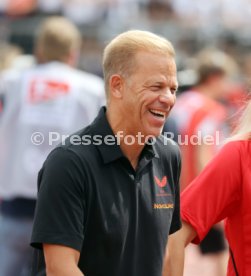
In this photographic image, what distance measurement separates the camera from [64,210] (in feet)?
11.5

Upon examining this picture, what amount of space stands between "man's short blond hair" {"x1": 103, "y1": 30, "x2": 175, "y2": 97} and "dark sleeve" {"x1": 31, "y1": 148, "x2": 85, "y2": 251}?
44cm

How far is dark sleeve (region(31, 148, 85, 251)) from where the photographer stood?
11.5 feet

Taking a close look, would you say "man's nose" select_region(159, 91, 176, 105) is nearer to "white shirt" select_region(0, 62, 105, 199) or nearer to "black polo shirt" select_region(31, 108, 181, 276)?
"black polo shirt" select_region(31, 108, 181, 276)

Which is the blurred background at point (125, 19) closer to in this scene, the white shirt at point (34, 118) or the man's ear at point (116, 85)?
the white shirt at point (34, 118)

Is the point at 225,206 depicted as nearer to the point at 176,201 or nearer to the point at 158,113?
the point at 176,201

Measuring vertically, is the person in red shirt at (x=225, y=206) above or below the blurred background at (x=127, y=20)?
below

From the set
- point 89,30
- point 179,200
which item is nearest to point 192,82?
point 179,200

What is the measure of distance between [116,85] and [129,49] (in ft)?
0.51

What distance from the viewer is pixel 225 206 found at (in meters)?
3.96

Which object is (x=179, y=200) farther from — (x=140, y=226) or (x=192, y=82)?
(x=192, y=82)

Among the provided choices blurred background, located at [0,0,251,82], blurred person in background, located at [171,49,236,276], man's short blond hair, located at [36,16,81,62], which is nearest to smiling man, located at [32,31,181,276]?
man's short blond hair, located at [36,16,81,62]

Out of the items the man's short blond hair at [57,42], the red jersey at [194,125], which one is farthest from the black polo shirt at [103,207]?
the red jersey at [194,125]

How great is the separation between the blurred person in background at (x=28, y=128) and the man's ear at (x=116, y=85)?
2622mm

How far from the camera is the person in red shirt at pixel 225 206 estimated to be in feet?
12.9
